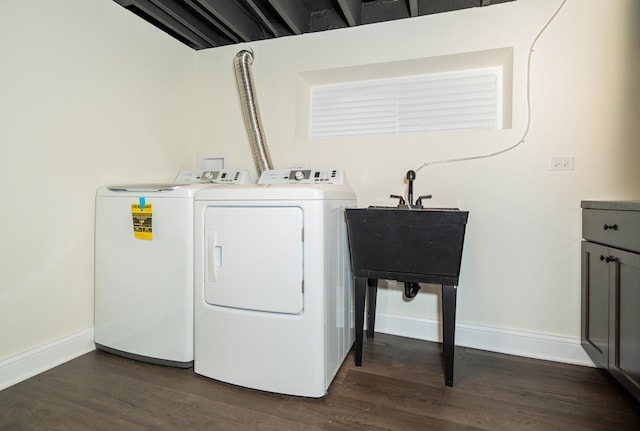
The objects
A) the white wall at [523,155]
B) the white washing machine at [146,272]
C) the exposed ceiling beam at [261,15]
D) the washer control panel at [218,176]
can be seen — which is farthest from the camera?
the washer control panel at [218,176]

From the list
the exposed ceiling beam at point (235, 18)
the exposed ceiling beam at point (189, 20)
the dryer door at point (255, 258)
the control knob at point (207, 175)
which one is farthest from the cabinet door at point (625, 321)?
the exposed ceiling beam at point (189, 20)

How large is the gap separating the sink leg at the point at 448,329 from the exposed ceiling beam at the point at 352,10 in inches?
71.5

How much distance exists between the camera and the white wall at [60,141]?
1506mm

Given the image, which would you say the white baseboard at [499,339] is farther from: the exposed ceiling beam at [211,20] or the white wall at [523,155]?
the exposed ceiling beam at [211,20]

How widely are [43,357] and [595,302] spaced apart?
2929mm

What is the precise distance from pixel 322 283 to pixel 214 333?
2.06 ft

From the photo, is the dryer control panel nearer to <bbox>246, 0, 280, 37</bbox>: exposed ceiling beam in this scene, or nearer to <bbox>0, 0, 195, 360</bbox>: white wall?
<bbox>0, 0, 195, 360</bbox>: white wall

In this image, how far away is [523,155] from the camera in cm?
187

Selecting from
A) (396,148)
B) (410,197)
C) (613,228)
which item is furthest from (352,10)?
(613,228)

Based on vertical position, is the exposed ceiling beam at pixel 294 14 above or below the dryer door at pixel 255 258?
above

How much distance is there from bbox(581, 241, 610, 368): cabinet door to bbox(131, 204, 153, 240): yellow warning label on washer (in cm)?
234

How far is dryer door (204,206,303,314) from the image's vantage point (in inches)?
55.6

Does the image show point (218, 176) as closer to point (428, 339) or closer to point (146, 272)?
point (146, 272)

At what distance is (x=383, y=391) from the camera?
148 cm
